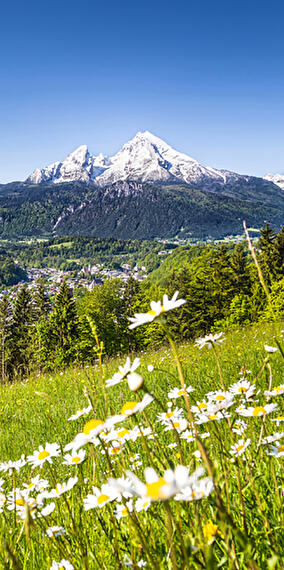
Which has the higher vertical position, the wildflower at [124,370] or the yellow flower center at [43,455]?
the wildflower at [124,370]

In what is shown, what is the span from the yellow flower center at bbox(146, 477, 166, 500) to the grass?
0.06ft

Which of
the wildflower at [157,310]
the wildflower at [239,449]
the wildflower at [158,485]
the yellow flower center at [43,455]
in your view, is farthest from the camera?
the yellow flower center at [43,455]

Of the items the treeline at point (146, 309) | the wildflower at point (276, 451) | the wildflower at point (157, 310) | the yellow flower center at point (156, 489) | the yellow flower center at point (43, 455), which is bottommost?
the treeline at point (146, 309)

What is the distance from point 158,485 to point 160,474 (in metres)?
1.24

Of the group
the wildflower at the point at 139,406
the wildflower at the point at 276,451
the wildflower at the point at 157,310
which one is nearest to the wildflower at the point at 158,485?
the wildflower at the point at 139,406

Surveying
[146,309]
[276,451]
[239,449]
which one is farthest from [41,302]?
[276,451]

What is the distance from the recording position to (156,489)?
59 cm

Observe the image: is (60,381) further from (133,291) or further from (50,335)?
(133,291)

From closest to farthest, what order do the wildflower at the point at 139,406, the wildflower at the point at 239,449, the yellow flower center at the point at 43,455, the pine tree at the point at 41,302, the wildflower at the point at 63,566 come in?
the wildflower at the point at 139,406 < the wildflower at the point at 63,566 < the wildflower at the point at 239,449 < the yellow flower center at the point at 43,455 < the pine tree at the point at 41,302

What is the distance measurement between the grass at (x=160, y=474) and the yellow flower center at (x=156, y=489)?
0.02 meters

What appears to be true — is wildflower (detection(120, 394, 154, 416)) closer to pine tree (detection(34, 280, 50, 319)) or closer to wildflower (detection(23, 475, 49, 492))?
wildflower (detection(23, 475, 49, 492))

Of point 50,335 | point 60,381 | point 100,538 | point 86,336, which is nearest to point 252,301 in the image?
point 86,336

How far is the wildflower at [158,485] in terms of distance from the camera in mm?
518

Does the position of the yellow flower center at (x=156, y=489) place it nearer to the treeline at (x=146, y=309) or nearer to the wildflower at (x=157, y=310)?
the wildflower at (x=157, y=310)
